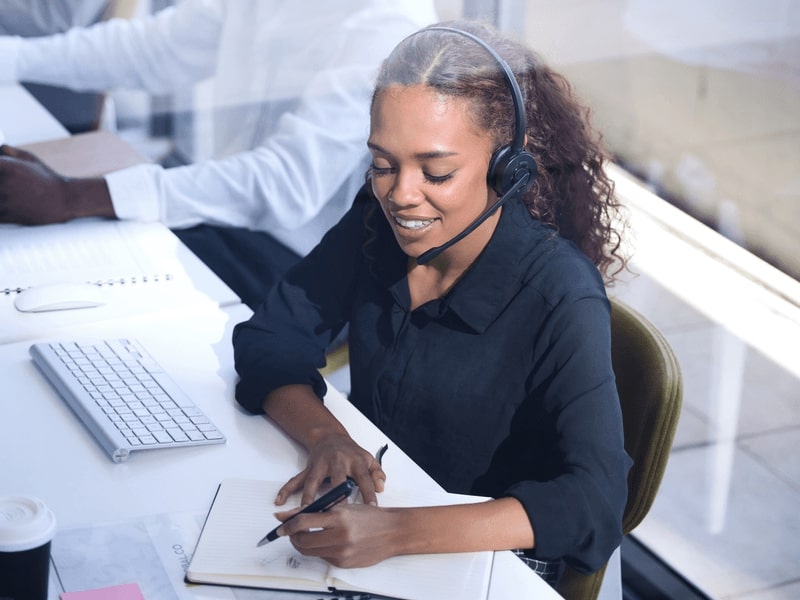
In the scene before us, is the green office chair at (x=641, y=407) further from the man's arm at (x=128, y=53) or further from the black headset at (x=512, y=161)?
the man's arm at (x=128, y=53)

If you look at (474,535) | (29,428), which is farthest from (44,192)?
(474,535)

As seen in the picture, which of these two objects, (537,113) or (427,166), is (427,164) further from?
(537,113)

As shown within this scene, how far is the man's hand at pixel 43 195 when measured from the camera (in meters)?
1.75

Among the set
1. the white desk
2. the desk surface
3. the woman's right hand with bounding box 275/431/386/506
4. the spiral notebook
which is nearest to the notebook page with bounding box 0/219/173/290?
the spiral notebook

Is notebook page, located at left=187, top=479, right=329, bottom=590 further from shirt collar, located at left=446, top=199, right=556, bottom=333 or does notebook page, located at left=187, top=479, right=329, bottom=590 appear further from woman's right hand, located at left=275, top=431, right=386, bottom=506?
shirt collar, located at left=446, top=199, right=556, bottom=333

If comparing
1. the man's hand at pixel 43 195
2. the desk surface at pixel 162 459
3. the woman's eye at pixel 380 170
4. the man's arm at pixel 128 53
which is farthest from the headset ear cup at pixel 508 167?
the man's arm at pixel 128 53

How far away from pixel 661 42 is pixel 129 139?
1.15 meters

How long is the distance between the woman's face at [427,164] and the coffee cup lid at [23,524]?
0.57 meters

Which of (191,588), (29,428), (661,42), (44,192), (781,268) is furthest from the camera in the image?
(44,192)

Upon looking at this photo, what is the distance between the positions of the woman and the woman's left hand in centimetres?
3

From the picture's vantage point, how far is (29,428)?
1.17m

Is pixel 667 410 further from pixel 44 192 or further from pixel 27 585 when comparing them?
pixel 44 192

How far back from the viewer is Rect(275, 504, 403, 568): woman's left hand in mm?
944

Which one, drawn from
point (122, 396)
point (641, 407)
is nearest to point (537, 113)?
point (641, 407)
